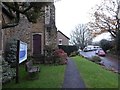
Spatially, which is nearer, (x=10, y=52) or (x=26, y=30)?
(x=10, y=52)

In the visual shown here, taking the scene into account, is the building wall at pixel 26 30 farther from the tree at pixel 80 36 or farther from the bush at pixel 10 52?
the tree at pixel 80 36

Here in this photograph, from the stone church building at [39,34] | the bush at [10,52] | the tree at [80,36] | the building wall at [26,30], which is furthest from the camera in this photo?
the tree at [80,36]

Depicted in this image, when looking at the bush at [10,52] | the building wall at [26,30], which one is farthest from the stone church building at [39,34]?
the bush at [10,52]

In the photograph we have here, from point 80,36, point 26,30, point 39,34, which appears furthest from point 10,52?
point 80,36

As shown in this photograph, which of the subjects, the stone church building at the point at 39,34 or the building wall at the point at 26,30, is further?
the stone church building at the point at 39,34

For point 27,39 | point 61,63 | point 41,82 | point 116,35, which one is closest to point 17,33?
point 27,39

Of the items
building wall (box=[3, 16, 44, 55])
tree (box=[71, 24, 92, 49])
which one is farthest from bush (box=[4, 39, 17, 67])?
tree (box=[71, 24, 92, 49])

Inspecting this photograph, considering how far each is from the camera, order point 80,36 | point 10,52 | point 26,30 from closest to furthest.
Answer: point 10,52, point 26,30, point 80,36

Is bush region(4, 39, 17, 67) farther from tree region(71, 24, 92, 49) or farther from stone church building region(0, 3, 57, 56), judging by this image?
tree region(71, 24, 92, 49)

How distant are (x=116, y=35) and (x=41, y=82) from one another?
39.1 metres

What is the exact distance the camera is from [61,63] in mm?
27688

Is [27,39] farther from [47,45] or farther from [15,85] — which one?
[15,85]

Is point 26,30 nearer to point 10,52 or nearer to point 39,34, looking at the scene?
point 39,34

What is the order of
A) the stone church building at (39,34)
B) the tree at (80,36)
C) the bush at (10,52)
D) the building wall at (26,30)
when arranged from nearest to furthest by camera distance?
the bush at (10,52)
the building wall at (26,30)
the stone church building at (39,34)
the tree at (80,36)
